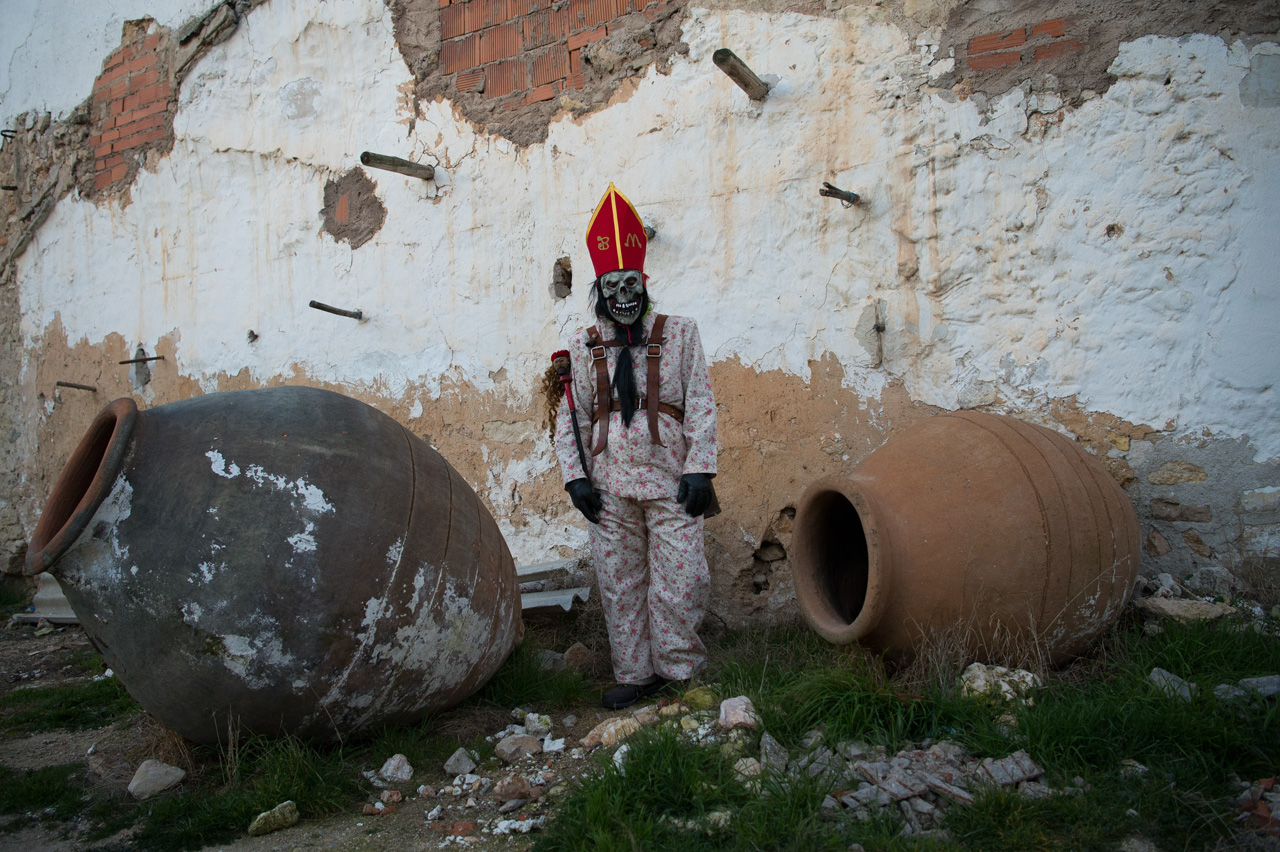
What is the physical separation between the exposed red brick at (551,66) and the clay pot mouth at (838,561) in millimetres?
2930

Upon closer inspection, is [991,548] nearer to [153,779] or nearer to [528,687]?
[528,687]

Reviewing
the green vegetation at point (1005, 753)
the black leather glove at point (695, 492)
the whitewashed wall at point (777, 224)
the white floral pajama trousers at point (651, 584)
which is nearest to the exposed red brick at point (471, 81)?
the whitewashed wall at point (777, 224)

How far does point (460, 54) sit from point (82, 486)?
3403mm

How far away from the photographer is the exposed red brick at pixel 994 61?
367cm

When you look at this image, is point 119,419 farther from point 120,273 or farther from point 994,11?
point 120,273

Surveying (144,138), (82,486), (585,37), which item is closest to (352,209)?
(585,37)

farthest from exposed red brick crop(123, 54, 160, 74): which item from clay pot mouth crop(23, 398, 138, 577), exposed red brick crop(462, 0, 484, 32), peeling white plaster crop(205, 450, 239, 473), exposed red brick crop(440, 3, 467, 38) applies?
peeling white plaster crop(205, 450, 239, 473)

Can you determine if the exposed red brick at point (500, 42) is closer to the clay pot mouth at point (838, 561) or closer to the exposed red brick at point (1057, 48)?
the exposed red brick at point (1057, 48)

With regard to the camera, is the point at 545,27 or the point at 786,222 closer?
the point at 786,222

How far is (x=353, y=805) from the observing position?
2.50 metres

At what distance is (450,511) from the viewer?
9.57 ft

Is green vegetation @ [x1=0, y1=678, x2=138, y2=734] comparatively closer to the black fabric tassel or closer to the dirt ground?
the dirt ground

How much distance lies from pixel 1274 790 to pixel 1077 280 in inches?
85.6

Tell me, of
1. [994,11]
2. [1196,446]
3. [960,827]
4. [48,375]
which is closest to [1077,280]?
[1196,446]
